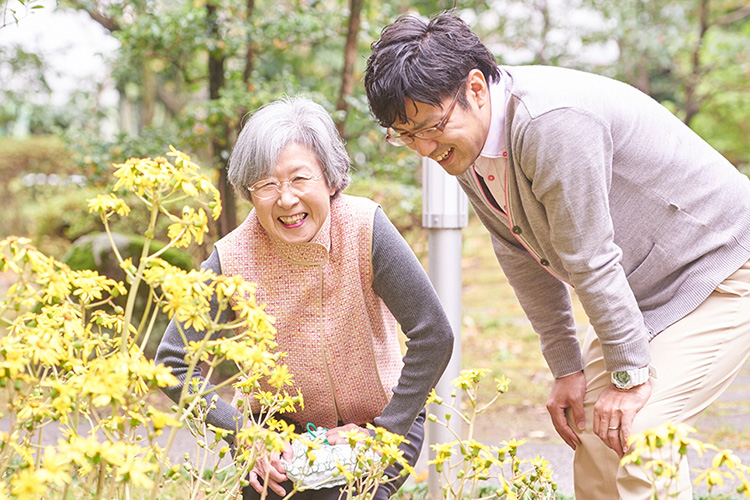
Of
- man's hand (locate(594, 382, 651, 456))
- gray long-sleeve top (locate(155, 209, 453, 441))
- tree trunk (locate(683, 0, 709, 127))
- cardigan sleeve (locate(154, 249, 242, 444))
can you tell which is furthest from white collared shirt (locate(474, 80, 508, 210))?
tree trunk (locate(683, 0, 709, 127))

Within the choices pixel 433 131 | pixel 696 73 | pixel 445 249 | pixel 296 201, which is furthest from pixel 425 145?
pixel 696 73

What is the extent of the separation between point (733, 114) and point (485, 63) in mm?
10035

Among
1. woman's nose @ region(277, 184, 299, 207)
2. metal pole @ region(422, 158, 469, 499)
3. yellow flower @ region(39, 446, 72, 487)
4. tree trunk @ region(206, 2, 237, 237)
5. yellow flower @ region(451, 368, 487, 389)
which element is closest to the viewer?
yellow flower @ region(39, 446, 72, 487)

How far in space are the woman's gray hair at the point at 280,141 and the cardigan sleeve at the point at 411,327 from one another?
0.26 metres

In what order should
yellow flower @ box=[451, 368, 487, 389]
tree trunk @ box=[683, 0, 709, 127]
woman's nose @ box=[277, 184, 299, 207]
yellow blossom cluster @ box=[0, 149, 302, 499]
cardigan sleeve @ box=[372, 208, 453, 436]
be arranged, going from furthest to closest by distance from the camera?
tree trunk @ box=[683, 0, 709, 127] → cardigan sleeve @ box=[372, 208, 453, 436] → woman's nose @ box=[277, 184, 299, 207] → yellow flower @ box=[451, 368, 487, 389] → yellow blossom cluster @ box=[0, 149, 302, 499]

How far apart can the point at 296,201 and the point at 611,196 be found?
0.79 meters

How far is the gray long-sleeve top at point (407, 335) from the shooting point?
2.05 m

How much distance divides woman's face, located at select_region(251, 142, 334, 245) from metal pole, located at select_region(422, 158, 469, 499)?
0.73 metres

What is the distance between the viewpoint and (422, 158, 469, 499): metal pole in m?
2.71

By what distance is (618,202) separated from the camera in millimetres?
1836

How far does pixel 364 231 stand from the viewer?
209cm

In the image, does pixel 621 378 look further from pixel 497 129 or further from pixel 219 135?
pixel 219 135

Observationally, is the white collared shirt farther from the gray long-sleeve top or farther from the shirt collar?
the gray long-sleeve top

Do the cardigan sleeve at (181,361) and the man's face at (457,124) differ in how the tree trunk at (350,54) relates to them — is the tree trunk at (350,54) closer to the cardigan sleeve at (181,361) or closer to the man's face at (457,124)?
the cardigan sleeve at (181,361)
